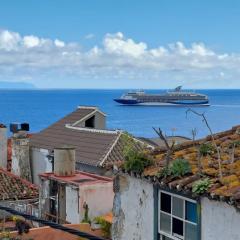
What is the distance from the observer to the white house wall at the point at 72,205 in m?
18.3

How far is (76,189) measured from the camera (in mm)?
18141

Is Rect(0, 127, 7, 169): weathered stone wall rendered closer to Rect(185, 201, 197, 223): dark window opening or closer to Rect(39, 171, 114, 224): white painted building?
Rect(39, 171, 114, 224): white painted building

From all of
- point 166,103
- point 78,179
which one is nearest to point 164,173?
point 78,179

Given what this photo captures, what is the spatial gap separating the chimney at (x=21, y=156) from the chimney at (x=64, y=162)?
33.4 ft

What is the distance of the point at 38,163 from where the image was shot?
99.8ft

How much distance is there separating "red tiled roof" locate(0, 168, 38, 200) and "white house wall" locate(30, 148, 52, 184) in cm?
616

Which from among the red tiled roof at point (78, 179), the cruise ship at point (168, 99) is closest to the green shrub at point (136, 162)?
the red tiled roof at point (78, 179)

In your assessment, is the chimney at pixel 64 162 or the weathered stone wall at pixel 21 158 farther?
the weathered stone wall at pixel 21 158

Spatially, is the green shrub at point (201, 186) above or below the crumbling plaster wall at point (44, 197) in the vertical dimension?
above

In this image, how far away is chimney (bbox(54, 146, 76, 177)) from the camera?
19.7 metres

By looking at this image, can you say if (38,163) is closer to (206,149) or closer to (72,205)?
(72,205)

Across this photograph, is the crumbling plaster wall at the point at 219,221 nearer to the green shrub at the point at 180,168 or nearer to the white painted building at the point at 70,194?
the green shrub at the point at 180,168

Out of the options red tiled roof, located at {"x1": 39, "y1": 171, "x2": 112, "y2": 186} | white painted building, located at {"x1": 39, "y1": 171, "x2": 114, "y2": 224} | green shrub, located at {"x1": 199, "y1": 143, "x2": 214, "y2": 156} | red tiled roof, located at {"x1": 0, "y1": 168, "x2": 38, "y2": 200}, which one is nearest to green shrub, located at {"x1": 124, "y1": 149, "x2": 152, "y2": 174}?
green shrub, located at {"x1": 199, "y1": 143, "x2": 214, "y2": 156}

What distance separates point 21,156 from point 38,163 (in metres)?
1.09
